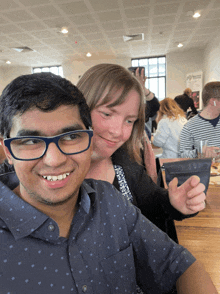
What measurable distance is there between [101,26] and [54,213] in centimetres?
629

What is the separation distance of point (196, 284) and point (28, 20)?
6.27 m

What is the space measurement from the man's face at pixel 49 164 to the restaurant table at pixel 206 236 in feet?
1.70

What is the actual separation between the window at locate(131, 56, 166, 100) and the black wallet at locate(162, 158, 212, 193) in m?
9.45

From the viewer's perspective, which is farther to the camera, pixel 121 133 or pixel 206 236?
pixel 121 133

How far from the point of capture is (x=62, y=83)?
0.67m

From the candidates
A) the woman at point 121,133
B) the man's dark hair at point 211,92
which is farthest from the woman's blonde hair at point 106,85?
the man's dark hair at point 211,92

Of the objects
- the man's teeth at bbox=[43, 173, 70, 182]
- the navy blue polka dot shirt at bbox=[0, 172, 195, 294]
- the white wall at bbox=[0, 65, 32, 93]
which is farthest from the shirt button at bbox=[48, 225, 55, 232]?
the white wall at bbox=[0, 65, 32, 93]

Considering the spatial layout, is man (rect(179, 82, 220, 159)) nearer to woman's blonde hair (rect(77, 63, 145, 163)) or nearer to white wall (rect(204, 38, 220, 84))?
woman's blonde hair (rect(77, 63, 145, 163))

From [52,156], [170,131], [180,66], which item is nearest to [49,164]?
[52,156]

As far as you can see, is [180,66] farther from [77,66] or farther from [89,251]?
[89,251]

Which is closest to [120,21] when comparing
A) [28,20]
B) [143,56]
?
[28,20]

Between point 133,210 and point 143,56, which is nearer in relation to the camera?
point 133,210

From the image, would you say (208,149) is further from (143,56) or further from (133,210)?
(143,56)

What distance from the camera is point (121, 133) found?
1.07 meters
